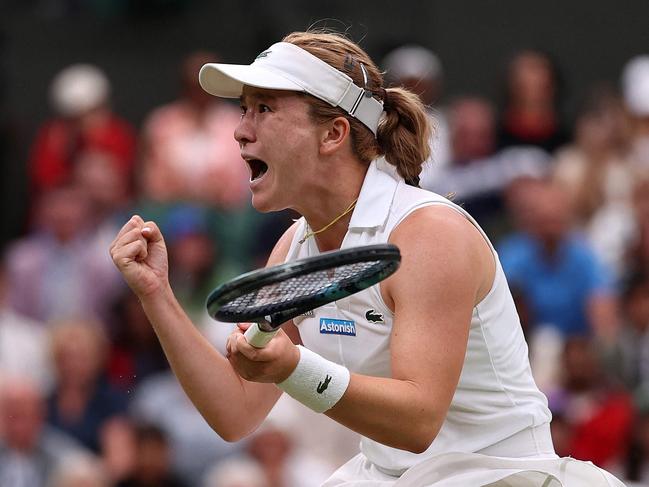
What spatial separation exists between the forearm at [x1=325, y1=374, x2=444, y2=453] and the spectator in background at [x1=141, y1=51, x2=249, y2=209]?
5341 mm

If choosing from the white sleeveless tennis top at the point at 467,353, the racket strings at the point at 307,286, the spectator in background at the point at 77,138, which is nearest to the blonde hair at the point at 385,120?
the white sleeveless tennis top at the point at 467,353

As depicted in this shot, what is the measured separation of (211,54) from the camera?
33.4 ft

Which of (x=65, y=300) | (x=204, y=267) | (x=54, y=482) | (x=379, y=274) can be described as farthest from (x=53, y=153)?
(x=379, y=274)

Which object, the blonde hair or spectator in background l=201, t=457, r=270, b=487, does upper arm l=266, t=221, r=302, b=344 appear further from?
spectator in background l=201, t=457, r=270, b=487

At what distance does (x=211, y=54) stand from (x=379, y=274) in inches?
288

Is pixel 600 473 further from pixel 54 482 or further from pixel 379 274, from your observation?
pixel 54 482

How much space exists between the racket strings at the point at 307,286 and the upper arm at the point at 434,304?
1.03ft

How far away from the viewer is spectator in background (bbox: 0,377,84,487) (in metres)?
7.19

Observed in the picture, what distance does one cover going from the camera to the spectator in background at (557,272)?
7688mm

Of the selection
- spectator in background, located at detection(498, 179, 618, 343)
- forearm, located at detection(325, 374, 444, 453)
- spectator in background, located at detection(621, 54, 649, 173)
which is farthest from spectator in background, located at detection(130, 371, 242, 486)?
forearm, located at detection(325, 374, 444, 453)

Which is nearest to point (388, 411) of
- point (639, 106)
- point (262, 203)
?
point (262, 203)

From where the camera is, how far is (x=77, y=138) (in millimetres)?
9336

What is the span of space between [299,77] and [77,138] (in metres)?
5.89

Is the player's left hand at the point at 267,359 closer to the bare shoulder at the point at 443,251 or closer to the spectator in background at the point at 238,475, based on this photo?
the bare shoulder at the point at 443,251
